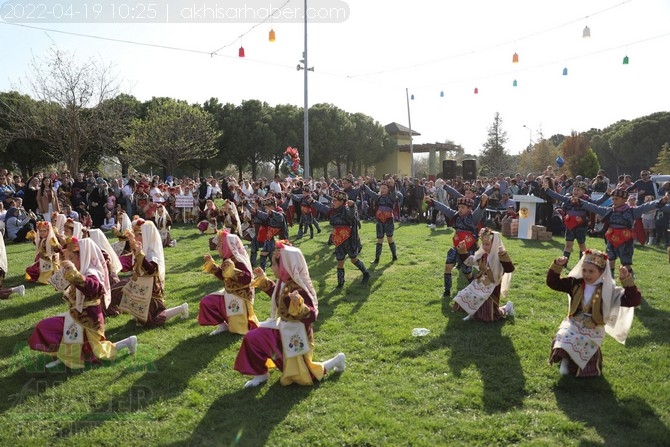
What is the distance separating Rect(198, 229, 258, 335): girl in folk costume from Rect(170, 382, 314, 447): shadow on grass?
186 centimetres

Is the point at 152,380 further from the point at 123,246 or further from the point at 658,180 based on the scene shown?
the point at 658,180

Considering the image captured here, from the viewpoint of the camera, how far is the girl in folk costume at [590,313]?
5625 millimetres

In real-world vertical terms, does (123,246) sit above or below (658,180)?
below

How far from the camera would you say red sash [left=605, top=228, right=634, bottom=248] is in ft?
29.9

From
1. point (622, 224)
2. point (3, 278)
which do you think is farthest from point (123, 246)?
point (622, 224)

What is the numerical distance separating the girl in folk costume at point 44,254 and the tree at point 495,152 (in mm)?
44396

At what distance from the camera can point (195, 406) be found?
5391mm

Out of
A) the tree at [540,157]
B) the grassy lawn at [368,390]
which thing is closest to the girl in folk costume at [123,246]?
the grassy lawn at [368,390]

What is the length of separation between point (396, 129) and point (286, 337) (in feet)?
167

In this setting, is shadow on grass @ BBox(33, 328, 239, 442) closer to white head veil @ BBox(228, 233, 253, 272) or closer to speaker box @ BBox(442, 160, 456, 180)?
white head veil @ BBox(228, 233, 253, 272)

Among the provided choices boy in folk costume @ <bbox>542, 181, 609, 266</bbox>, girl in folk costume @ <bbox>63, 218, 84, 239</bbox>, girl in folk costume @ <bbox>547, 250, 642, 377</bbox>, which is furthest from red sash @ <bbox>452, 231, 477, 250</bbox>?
girl in folk costume @ <bbox>63, 218, 84, 239</bbox>

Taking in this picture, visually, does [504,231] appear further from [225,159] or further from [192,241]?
[225,159]

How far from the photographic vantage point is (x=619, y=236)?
361 inches

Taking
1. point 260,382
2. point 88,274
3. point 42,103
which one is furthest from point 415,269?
point 42,103
